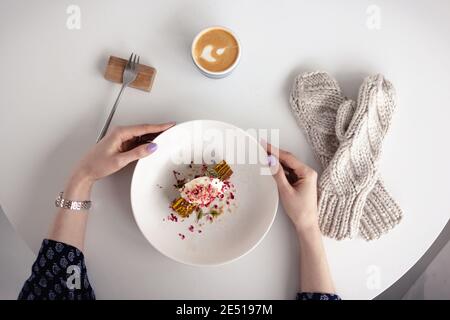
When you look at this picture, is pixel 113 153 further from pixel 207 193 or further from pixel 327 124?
pixel 327 124

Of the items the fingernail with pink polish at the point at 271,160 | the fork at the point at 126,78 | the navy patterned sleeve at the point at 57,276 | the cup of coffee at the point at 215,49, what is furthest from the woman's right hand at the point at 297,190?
the navy patterned sleeve at the point at 57,276

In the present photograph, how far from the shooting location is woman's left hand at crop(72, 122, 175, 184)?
0.78 m

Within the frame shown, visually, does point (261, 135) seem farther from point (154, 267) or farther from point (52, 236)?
point (52, 236)

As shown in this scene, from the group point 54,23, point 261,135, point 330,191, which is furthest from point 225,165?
point 54,23

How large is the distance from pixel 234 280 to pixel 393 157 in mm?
466

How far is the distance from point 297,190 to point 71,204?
495 millimetres

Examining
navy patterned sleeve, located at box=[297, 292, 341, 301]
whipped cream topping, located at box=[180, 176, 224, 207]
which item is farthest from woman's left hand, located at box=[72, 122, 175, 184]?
navy patterned sleeve, located at box=[297, 292, 341, 301]

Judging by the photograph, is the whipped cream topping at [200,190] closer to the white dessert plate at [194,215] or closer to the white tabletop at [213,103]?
the white dessert plate at [194,215]

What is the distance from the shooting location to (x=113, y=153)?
80cm

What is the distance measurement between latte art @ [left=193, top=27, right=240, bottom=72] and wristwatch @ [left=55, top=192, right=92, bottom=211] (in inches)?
15.9

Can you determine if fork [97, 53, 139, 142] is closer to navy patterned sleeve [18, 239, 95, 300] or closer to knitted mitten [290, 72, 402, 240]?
navy patterned sleeve [18, 239, 95, 300]

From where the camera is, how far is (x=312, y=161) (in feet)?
2.81

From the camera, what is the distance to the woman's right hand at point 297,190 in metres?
0.78

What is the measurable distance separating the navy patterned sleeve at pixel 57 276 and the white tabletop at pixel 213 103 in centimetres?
4
